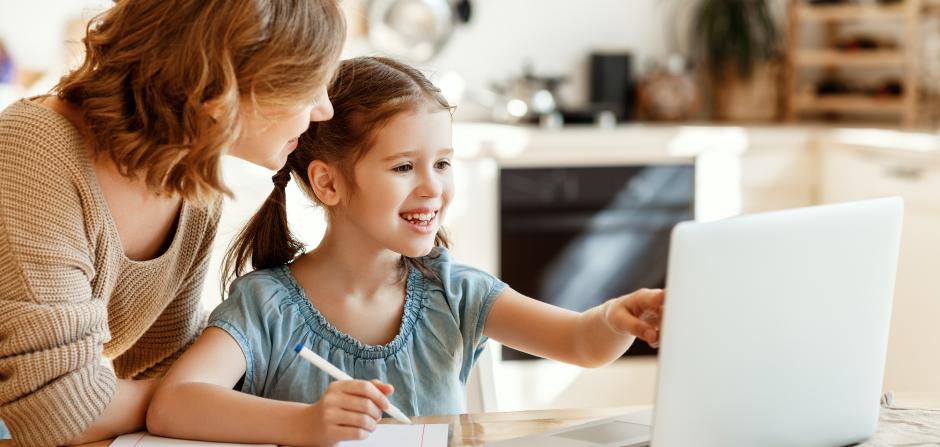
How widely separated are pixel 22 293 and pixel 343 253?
40 cm

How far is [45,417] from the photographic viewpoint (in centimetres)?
97

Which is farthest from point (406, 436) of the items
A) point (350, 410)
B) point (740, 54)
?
point (740, 54)

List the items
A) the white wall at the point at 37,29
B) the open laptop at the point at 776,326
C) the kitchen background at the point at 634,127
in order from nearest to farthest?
the open laptop at the point at 776,326 < the kitchen background at the point at 634,127 < the white wall at the point at 37,29

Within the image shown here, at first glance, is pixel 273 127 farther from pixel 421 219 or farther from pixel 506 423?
pixel 506 423

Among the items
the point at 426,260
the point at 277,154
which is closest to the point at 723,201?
the point at 426,260

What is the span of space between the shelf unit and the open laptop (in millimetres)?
2736

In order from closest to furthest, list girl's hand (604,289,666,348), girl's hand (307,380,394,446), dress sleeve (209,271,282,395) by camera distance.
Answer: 1. girl's hand (307,380,394,446)
2. girl's hand (604,289,666,348)
3. dress sleeve (209,271,282,395)

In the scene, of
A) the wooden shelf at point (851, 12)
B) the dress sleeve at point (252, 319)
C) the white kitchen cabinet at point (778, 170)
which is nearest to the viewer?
the dress sleeve at point (252, 319)

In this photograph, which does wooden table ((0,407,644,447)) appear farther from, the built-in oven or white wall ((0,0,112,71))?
white wall ((0,0,112,71))

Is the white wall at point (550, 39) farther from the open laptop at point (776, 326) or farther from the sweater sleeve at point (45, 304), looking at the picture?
the open laptop at point (776, 326)

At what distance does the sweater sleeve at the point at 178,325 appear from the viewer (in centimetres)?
133

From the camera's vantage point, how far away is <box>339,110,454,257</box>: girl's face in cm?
121

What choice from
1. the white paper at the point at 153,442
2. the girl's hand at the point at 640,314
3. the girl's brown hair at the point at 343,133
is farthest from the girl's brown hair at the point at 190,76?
the girl's hand at the point at 640,314

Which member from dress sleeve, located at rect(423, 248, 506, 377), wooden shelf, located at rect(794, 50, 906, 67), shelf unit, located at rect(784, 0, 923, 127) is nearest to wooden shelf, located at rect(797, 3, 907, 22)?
shelf unit, located at rect(784, 0, 923, 127)
